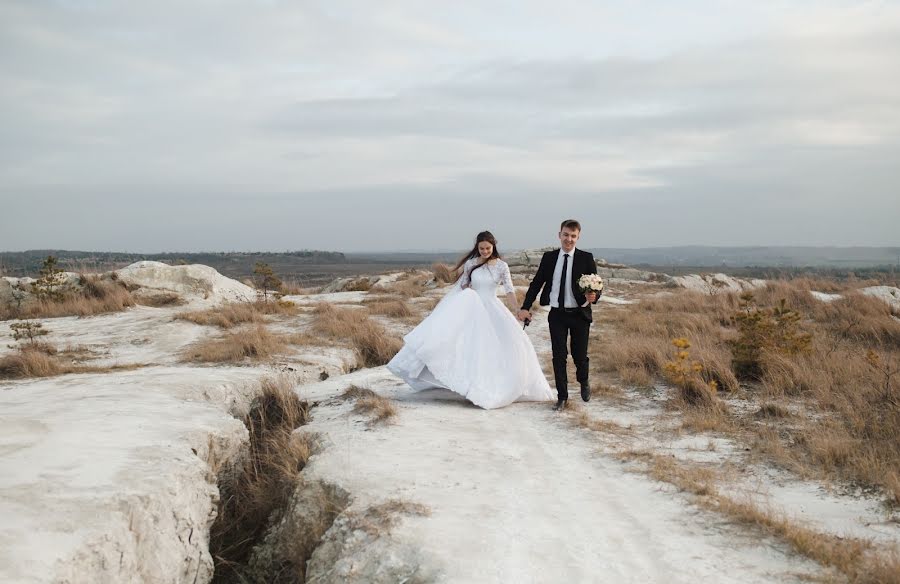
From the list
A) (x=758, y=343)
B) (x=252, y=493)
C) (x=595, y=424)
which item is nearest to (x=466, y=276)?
(x=595, y=424)

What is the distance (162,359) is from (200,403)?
3.38m

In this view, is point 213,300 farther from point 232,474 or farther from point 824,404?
point 824,404

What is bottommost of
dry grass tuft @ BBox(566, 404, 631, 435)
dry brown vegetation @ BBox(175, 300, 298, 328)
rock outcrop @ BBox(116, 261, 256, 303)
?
dry grass tuft @ BBox(566, 404, 631, 435)

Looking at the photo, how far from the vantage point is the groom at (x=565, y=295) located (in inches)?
268

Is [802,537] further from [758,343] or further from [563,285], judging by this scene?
[758,343]

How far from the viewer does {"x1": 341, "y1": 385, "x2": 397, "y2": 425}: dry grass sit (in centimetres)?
615

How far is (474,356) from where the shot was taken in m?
6.97

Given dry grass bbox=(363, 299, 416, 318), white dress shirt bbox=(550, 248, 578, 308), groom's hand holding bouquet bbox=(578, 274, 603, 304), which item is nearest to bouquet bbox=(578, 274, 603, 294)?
groom's hand holding bouquet bbox=(578, 274, 603, 304)

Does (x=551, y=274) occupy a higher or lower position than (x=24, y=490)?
higher

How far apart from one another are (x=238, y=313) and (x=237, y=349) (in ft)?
11.0

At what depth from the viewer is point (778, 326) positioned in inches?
344

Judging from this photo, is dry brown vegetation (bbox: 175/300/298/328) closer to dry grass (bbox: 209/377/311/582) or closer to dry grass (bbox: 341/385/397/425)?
dry grass (bbox: 341/385/397/425)

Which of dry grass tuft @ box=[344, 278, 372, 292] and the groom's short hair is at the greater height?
the groom's short hair

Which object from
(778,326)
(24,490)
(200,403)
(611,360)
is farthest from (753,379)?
(24,490)
